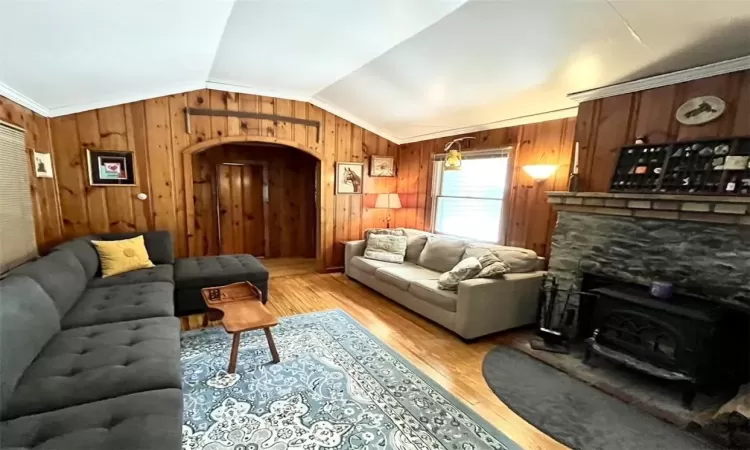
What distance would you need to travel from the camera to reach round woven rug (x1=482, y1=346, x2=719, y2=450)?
1.92m

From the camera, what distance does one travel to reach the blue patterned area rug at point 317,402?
188cm

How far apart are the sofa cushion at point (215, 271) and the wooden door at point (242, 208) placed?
2134 millimetres

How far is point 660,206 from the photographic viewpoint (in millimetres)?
2428

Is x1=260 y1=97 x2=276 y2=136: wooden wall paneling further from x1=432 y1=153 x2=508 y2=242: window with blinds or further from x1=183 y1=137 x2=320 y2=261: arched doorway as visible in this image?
x1=432 y1=153 x2=508 y2=242: window with blinds

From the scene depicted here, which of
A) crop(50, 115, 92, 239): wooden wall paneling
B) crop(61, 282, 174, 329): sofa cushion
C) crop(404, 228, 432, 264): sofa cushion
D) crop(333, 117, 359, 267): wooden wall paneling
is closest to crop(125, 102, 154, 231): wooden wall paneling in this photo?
crop(50, 115, 92, 239): wooden wall paneling

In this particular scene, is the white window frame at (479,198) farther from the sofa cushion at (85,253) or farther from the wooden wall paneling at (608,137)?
the sofa cushion at (85,253)

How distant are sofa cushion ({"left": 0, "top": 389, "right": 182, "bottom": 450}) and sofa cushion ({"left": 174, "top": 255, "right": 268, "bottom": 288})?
2.14 m

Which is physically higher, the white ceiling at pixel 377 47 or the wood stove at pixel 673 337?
the white ceiling at pixel 377 47

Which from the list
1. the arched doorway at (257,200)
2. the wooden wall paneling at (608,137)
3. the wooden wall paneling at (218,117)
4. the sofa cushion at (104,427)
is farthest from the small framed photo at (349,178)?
the sofa cushion at (104,427)

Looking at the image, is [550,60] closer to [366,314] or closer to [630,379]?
[630,379]

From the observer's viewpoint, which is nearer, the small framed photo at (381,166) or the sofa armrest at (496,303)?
the sofa armrest at (496,303)

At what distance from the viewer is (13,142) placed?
2775 millimetres

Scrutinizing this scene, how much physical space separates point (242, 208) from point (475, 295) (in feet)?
15.8

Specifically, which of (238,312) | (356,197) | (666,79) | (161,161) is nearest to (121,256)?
(161,161)
